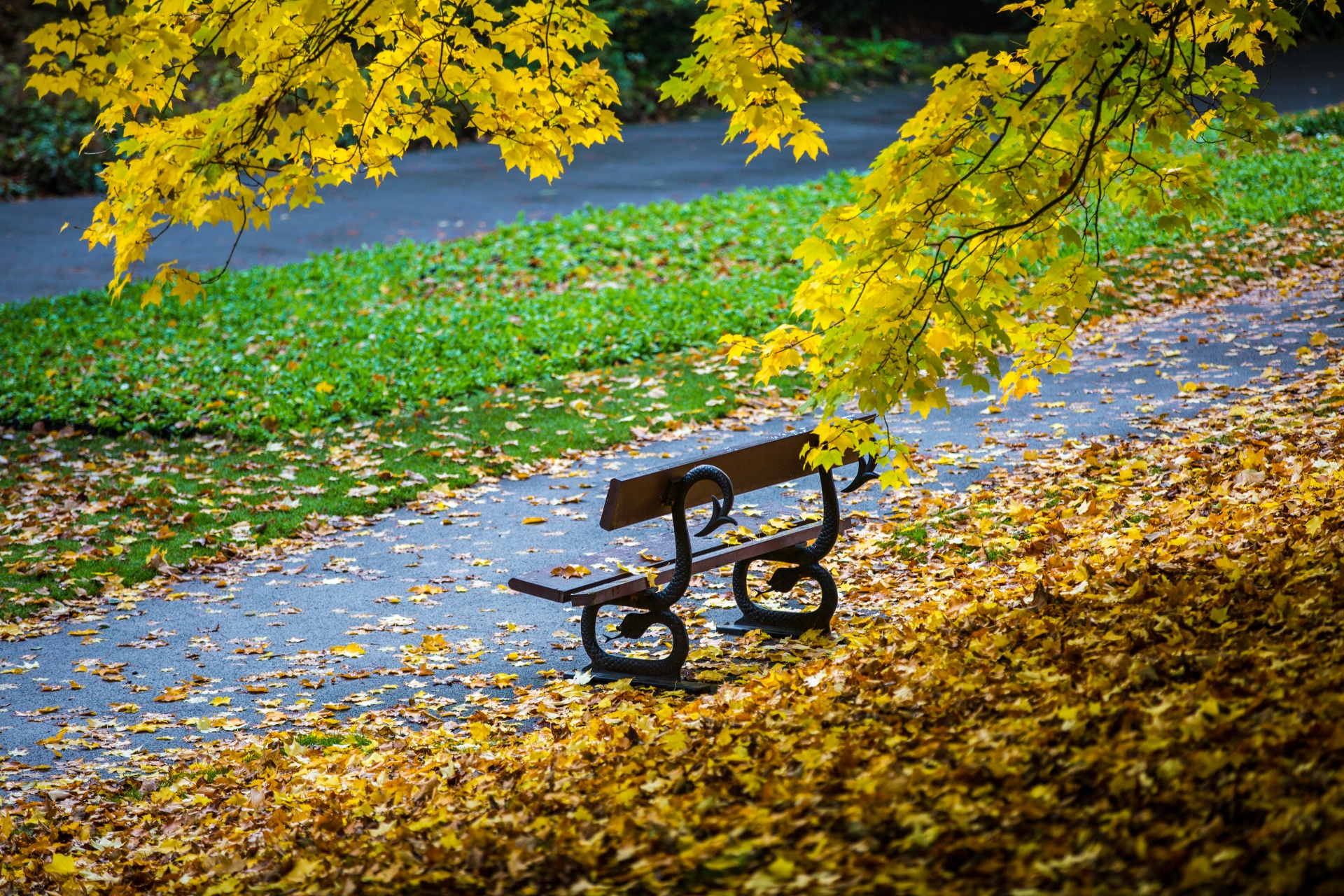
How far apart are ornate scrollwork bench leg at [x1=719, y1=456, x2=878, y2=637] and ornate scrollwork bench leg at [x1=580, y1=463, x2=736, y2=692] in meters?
0.57

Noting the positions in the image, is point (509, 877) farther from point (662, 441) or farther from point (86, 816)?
point (662, 441)

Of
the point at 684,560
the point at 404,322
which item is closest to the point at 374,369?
the point at 404,322

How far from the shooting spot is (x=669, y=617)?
16.4 feet

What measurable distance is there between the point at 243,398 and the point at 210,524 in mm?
2699

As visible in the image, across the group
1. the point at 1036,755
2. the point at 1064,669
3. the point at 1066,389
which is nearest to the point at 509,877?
the point at 1036,755

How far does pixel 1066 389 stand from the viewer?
8.86 meters

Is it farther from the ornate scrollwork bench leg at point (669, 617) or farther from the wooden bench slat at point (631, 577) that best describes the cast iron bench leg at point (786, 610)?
the ornate scrollwork bench leg at point (669, 617)

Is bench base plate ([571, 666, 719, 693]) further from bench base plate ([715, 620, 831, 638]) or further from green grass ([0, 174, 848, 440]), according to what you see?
green grass ([0, 174, 848, 440])

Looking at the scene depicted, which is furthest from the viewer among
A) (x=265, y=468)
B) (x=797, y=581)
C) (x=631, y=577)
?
(x=265, y=468)

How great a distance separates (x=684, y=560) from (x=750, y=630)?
796 millimetres

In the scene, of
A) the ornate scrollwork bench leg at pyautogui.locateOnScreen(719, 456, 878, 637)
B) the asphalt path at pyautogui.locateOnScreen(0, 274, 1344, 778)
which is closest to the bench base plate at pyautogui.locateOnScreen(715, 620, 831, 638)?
Answer: the ornate scrollwork bench leg at pyautogui.locateOnScreen(719, 456, 878, 637)

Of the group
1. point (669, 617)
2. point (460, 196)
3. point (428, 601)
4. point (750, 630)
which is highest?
point (460, 196)

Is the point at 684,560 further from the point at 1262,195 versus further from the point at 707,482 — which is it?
the point at 1262,195

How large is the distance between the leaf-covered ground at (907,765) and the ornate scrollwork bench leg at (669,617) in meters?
0.13
